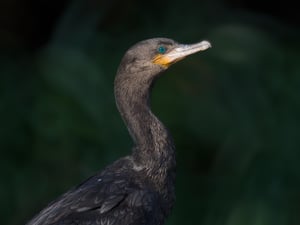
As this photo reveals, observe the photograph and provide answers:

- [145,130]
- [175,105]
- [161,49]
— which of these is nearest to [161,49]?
[161,49]

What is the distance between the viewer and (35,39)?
9.59m

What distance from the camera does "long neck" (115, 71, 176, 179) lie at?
5.62 m

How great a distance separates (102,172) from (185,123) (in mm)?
3230

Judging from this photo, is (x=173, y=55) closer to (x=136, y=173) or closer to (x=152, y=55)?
(x=152, y=55)

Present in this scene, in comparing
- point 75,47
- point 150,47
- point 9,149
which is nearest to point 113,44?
point 75,47

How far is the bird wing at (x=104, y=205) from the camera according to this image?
5387 millimetres

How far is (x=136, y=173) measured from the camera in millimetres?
5586

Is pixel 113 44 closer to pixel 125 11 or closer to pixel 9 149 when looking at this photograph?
pixel 125 11

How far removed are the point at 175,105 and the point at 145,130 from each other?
3176 mm

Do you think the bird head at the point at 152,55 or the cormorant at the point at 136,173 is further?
the bird head at the point at 152,55

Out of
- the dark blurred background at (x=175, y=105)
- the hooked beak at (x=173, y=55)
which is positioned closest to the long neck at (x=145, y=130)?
the hooked beak at (x=173, y=55)

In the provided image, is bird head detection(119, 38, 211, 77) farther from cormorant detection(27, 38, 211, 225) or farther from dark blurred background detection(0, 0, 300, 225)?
dark blurred background detection(0, 0, 300, 225)

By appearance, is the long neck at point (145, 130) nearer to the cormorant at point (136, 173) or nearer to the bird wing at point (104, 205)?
the cormorant at point (136, 173)

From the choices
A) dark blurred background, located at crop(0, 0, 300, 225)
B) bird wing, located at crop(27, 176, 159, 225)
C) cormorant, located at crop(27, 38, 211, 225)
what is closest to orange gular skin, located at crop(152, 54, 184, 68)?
cormorant, located at crop(27, 38, 211, 225)
